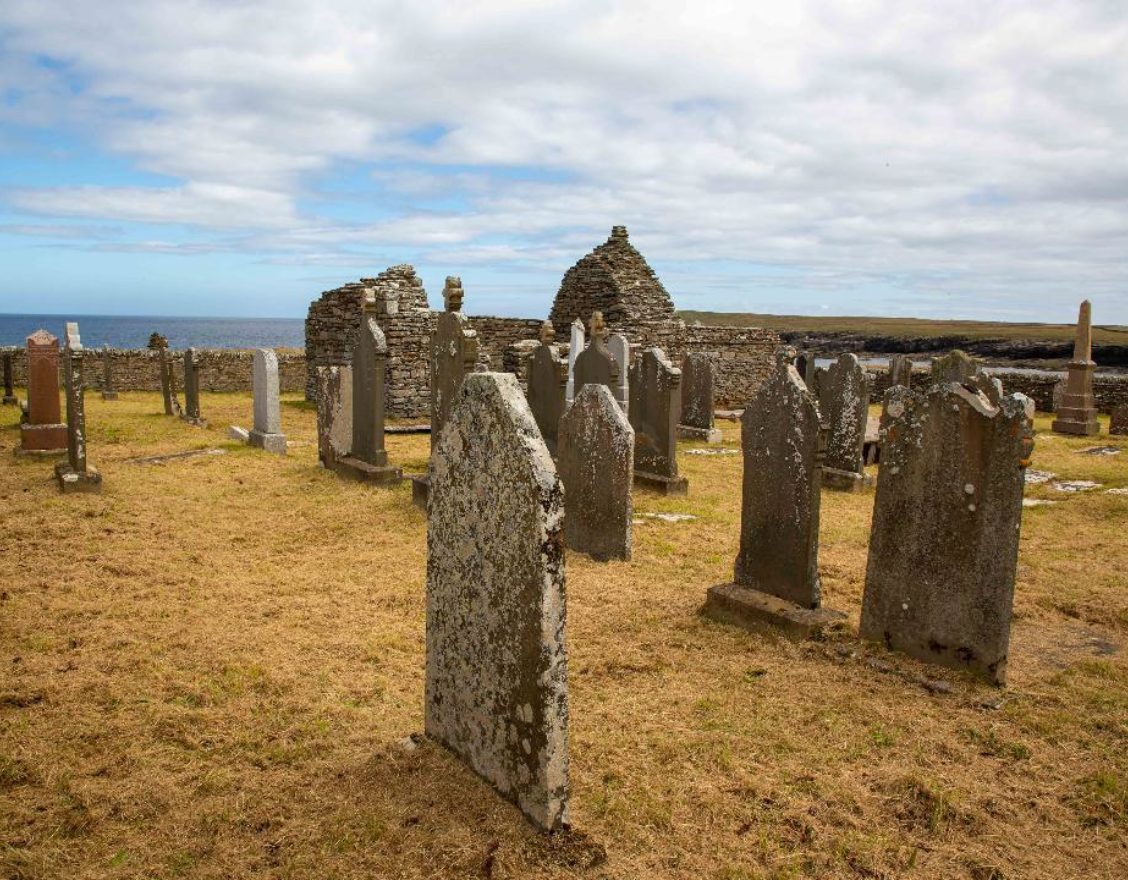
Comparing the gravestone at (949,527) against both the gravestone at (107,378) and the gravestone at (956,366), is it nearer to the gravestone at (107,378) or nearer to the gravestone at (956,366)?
the gravestone at (956,366)

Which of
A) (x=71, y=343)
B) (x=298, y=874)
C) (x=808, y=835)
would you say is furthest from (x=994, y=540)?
(x=71, y=343)

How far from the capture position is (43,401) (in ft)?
37.1

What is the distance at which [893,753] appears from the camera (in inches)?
154

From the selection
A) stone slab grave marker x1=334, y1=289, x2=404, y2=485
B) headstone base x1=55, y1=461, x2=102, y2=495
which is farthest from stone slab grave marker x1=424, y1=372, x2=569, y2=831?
headstone base x1=55, y1=461, x2=102, y2=495

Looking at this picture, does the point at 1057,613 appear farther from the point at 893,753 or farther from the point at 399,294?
the point at 399,294

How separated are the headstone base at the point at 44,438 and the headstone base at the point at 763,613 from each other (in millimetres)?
9841

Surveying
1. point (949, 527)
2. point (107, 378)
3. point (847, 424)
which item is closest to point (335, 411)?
point (847, 424)

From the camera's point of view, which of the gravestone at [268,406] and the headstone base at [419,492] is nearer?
the headstone base at [419,492]

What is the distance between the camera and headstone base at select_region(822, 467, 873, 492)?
10.8 meters

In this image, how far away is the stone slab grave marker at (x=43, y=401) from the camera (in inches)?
435

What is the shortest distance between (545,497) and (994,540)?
3.01m

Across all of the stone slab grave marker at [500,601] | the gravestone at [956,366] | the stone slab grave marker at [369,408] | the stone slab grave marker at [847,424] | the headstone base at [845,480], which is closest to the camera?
the stone slab grave marker at [500,601]

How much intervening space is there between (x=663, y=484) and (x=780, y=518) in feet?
15.4

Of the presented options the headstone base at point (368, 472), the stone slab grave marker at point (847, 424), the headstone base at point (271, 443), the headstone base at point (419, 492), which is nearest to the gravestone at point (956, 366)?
the stone slab grave marker at point (847, 424)
